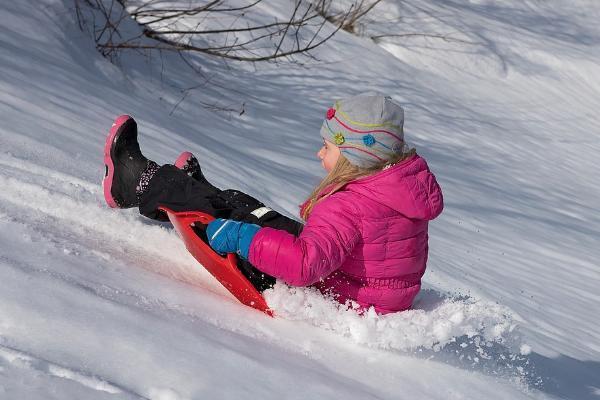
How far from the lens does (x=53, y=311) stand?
208cm

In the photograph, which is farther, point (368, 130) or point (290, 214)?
point (290, 214)

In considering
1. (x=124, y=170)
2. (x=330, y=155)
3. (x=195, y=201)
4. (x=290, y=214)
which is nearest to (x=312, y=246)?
(x=330, y=155)

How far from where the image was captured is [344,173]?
286 cm

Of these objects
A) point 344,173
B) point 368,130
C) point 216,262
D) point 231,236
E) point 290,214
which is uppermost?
point 368,130

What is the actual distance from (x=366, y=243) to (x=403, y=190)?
0.19 m

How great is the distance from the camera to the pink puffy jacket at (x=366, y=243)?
270cm

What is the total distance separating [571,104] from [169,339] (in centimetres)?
790

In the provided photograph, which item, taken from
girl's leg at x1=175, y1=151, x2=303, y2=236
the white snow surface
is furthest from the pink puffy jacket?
girl's leg at x1=175, y1=151, x2=303, y2=236

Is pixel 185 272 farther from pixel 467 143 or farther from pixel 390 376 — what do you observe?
pixel 467 143

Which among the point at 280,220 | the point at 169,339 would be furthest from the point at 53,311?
the point at 280,220

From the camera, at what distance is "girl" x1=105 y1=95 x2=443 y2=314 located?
2.72 meters

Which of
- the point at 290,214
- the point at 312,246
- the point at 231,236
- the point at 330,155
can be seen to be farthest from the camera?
the point at 290,214

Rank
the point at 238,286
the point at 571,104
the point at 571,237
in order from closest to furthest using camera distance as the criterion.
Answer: the point at 238,286, the point at 571,237, the point at 571,104

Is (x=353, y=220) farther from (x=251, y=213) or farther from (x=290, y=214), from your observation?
(x=290, y=214)
